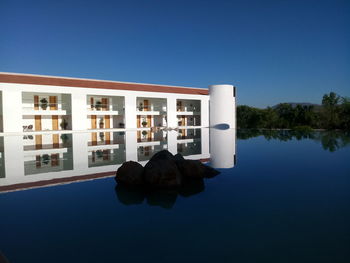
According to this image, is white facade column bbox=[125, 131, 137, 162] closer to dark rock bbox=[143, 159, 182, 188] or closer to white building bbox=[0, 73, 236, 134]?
dark rock bbox=[143, 159, 182, 188]

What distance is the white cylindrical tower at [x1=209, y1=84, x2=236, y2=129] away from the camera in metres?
32.3

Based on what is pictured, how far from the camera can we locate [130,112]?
2808 centimetres

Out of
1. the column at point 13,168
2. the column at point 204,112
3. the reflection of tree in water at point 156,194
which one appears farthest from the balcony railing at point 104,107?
the reflection of tree in water at point 156,194

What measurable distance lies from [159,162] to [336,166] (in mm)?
5229

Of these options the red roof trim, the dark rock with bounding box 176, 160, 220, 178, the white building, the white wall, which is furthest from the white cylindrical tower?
the dark rock with bounding box 176, 160, 220, 178

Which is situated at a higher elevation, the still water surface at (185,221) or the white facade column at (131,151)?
the white facade column at (131,151)

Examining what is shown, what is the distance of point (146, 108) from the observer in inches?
1283

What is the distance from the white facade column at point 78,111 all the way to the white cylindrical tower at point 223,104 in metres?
15.1

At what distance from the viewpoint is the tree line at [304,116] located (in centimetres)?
2781

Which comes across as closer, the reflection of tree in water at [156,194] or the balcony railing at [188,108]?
the reflection of tree in water at [156,194]

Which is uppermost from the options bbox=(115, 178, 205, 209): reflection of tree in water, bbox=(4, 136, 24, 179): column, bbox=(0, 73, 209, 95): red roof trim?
bbox=(0, 73, 209, 95): red roof trim

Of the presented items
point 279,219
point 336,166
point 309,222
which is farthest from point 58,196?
point 336,166

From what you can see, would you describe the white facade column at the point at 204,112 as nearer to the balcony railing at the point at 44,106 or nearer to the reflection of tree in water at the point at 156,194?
the balcony railing at the point at 44,106

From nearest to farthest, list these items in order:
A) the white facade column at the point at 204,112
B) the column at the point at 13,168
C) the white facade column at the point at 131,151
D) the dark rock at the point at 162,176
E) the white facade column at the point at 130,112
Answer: the dark rock at the point at 162,176 → the column at the point at 13,168 → the white facade column at the point at 131,151 → the white facade column at the point at 130,112 → the white facade column at the point at 204,112
